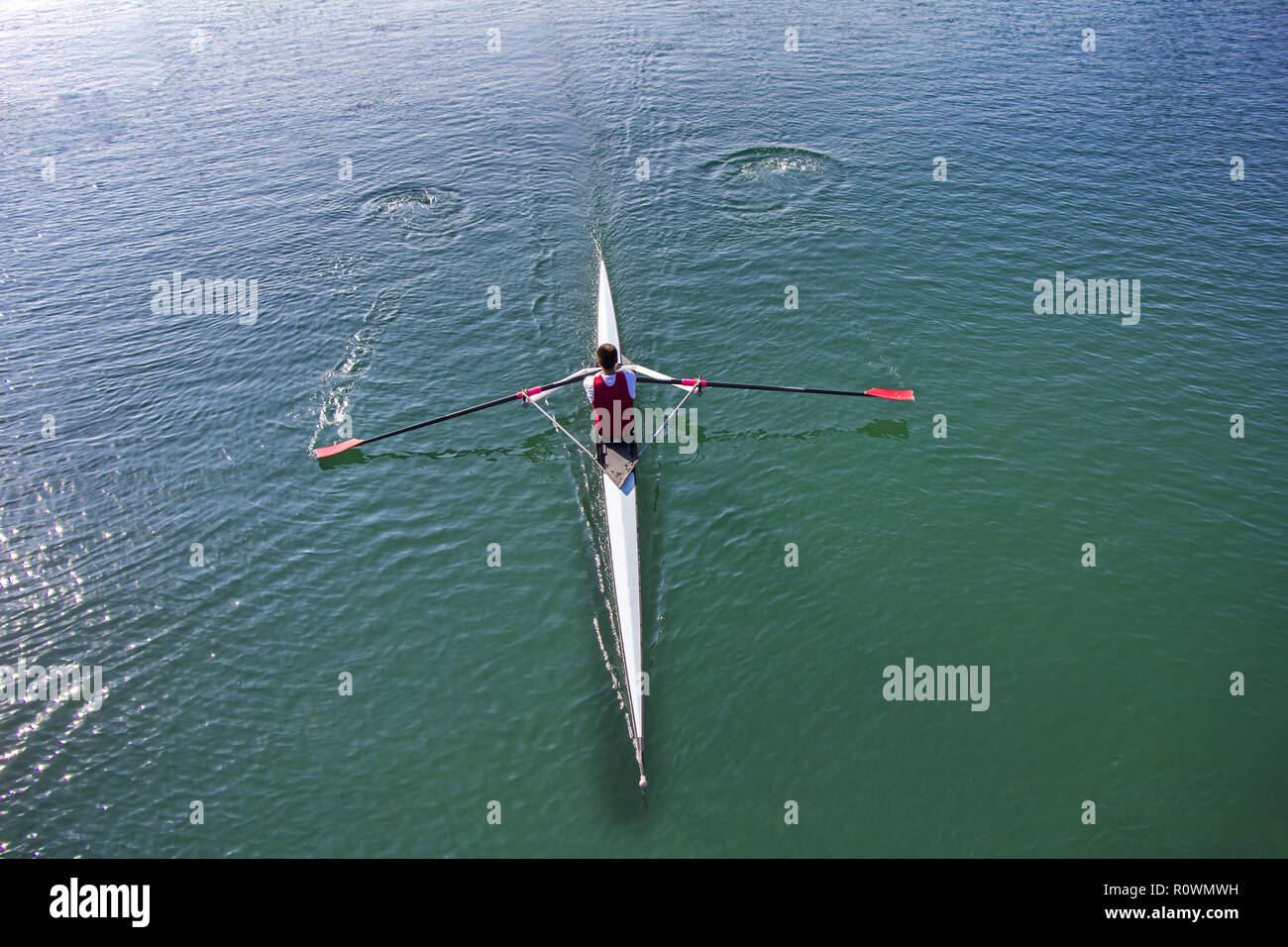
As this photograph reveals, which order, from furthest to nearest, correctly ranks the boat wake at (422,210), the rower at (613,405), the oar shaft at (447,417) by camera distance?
the boat wake at (422,210)
the oar shaft at (447,417)
the rower at (613,405)

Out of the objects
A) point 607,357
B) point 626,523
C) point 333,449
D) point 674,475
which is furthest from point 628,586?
point 333,449

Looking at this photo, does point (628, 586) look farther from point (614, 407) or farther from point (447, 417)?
point (447, 417)

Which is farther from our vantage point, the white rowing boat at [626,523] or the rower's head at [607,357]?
the rower's head at [607,357]

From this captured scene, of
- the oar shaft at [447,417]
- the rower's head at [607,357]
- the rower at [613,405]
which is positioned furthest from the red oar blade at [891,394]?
the oar shaft at [447,417]

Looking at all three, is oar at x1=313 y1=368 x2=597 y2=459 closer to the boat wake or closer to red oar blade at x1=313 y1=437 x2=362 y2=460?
red oar blade at x1=313 y1=437 x2=362 y2=460

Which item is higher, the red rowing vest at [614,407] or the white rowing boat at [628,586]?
the red rowing vest at [614,407]

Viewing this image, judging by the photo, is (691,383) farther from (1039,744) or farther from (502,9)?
(502,9)

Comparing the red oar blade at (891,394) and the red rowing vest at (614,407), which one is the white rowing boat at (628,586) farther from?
the red oar blade at (891,394)
